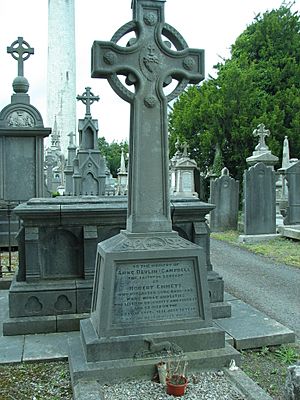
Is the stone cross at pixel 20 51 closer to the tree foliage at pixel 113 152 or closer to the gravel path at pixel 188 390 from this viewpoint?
the gravel path at pixel 188 390

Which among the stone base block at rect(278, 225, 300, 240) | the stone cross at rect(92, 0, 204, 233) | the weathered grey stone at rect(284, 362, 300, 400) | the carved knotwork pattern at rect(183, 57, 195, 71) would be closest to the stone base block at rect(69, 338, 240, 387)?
the weathered grey stone at rect(284, 362, 300, 400)

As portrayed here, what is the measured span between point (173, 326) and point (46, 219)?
2.04 meters

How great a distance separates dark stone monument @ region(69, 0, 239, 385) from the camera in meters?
3.63

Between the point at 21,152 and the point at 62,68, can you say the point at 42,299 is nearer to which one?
the point at 21,152

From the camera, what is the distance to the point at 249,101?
2225 cm

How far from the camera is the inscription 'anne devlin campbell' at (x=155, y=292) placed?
3746 millimetres

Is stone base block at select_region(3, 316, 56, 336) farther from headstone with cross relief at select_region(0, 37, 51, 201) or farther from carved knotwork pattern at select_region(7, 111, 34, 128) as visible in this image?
carved knotwork pattern at select_region(7, 111, 34, 128)

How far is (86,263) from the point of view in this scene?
5191 millimetres

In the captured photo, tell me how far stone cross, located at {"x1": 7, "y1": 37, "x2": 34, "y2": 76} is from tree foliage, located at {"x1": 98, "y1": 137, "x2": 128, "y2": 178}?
4401 cm

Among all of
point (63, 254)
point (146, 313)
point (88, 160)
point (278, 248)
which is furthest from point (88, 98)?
point (146, 313)

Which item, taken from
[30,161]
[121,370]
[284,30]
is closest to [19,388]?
[121,370]

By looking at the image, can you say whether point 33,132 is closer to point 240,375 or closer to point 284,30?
point 240,375

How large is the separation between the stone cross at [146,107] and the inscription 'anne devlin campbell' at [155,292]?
370 millimetres

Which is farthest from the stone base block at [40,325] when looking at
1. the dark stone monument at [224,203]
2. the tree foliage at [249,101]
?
the tree foliage at [249,101]
